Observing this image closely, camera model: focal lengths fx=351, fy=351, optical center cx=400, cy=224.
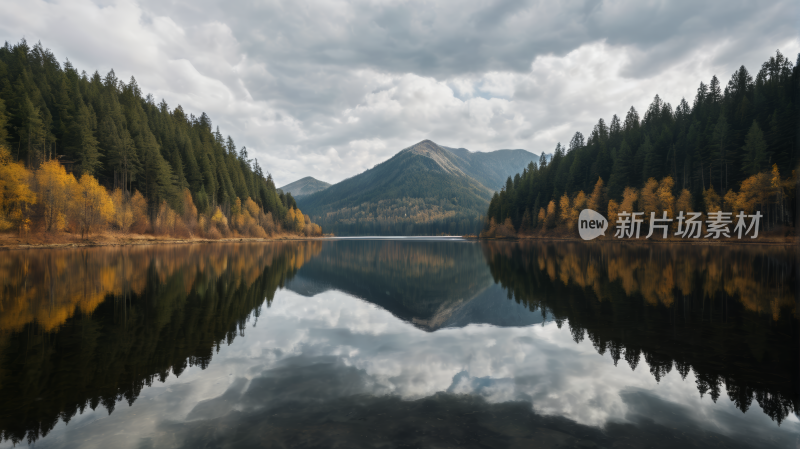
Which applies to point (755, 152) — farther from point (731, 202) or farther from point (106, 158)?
point (106, 158)

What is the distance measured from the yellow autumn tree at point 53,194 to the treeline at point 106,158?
0.54ft

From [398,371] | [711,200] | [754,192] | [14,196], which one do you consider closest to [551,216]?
A: [711,200]

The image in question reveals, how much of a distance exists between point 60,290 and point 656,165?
100m

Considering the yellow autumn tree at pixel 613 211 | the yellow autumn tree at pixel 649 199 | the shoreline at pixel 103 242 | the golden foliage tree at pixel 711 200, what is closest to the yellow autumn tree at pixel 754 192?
the golden foliage tree at pixel 711 200

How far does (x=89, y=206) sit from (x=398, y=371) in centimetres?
6744

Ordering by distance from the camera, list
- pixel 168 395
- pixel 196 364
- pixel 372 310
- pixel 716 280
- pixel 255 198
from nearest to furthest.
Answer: pixel 168 395
pixel 196 364
pixel 372 310
pixel 716 280
pixel 255 198

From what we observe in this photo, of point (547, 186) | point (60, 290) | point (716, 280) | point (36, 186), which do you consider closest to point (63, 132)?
point (36, 186)

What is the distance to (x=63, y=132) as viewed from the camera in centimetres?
6412

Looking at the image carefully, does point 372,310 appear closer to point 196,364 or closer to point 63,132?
point 196,364

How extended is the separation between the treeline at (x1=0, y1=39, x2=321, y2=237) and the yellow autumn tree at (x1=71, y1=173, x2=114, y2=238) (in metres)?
0.20

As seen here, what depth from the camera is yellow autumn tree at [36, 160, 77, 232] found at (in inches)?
1917

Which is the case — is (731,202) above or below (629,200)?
below

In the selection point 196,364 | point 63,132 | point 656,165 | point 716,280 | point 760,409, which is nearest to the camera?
point 760,409

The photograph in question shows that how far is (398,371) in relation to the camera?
8.41 m
